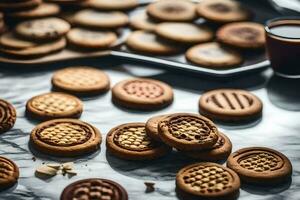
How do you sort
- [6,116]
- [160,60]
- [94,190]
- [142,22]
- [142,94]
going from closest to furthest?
[94,190], [6,116], [142,94], [160,60], [142,22]

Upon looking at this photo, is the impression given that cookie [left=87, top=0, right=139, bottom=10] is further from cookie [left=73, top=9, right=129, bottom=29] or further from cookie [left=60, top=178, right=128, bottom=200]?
cookie [left=60, top=178, right=128, bottom=200]

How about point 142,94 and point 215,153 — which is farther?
point 142,94

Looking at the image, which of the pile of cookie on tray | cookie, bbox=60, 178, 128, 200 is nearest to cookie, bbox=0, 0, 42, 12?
the pile of cookie on tray

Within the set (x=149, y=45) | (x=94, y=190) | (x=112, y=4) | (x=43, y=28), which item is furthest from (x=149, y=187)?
(x=112, y=4)

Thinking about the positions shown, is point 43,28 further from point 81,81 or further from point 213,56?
point 213,56

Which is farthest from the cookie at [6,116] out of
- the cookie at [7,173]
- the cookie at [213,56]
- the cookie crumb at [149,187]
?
the cookie at [213,56]

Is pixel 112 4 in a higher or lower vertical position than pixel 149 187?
higher

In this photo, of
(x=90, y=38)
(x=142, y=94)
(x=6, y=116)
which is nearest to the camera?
(x=6, y=116)

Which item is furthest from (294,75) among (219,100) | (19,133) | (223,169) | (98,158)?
(19,133)
